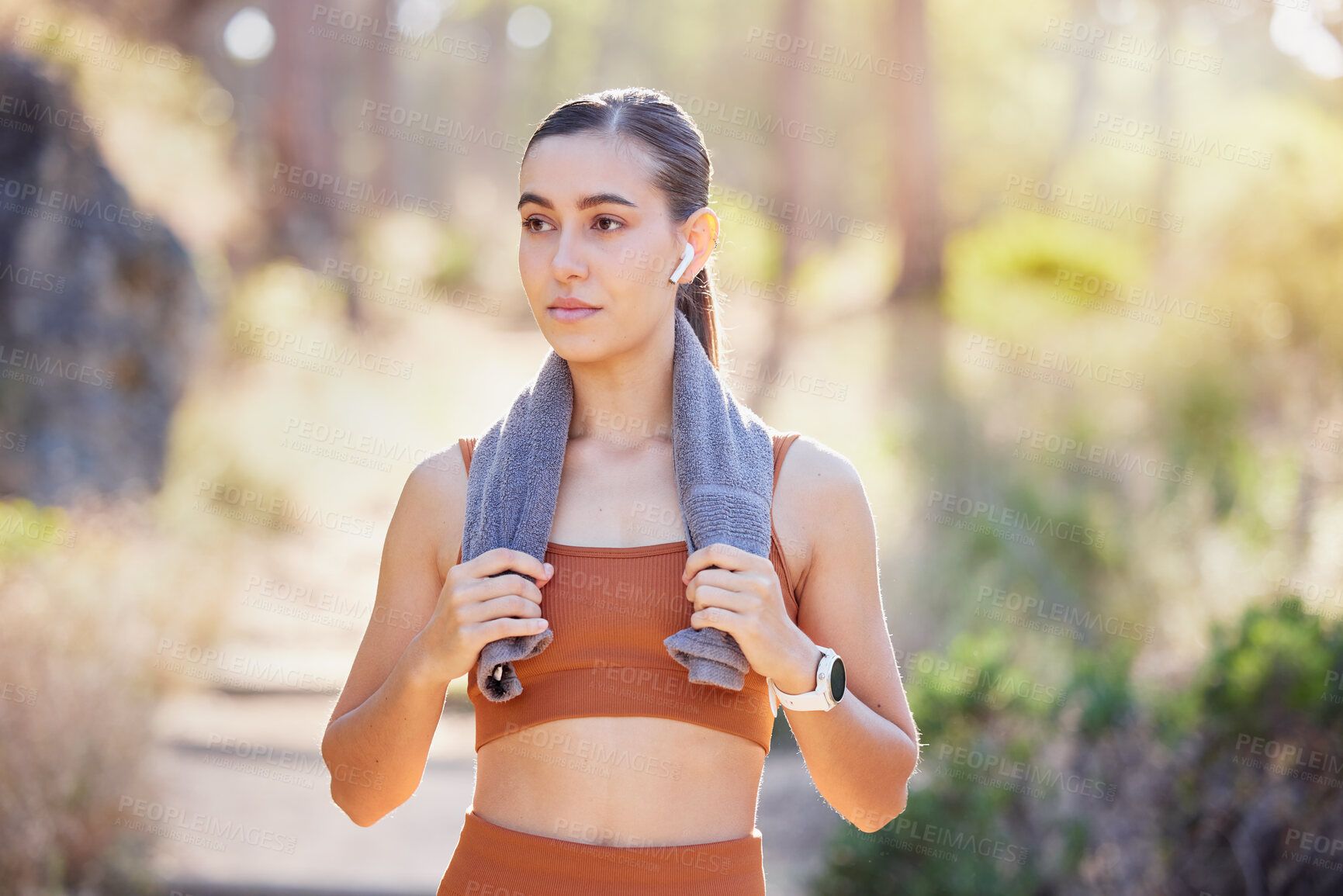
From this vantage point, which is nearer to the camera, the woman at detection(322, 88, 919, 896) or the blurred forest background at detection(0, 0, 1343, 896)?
the woman at detection(322, 88, 919, 896)

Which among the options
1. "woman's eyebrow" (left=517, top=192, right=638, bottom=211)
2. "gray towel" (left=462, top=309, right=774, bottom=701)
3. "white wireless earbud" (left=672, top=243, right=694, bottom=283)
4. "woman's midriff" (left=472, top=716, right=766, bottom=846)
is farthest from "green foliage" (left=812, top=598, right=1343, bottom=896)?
"woman's eyebrow" (left=517, top=192, right=638, bottom=211)

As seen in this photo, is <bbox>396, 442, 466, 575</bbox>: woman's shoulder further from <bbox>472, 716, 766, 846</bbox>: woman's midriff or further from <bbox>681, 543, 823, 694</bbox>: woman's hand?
<bbox>681, 543, 823, 694</bbox>: woman's hand

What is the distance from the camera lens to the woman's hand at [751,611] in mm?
1853

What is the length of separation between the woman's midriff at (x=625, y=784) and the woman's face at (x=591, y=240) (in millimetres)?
644

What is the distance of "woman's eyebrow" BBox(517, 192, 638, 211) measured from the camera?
2.09 meters

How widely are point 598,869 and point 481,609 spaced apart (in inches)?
18.1

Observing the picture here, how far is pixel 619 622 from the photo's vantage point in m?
2.02

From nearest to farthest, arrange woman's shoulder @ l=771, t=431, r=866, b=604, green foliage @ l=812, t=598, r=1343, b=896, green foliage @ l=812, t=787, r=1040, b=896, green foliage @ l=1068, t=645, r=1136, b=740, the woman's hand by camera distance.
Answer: the woman's hand < woman's shoulder @ l=771, t=431, r=866, b=604 < green foliage @ l=812, t=787, r=1040, b=896 < green foliage @ l=812, t=598, r=1343, b=896 < green foliage @ l=1068, t=645, r=1136, b=740

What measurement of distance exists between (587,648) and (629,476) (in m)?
0.35

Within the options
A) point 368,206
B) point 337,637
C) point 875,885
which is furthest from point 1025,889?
point 368,206

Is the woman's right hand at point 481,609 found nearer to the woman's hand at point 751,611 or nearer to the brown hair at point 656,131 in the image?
the woman's hand at point 751,611

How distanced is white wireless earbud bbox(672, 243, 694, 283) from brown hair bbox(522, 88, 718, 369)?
0.02 metres

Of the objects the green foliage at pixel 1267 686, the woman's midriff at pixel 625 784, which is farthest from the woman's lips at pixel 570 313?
the green foliage at pixel 1267 686

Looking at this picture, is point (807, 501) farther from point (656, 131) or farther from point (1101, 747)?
point (1101, 747)
